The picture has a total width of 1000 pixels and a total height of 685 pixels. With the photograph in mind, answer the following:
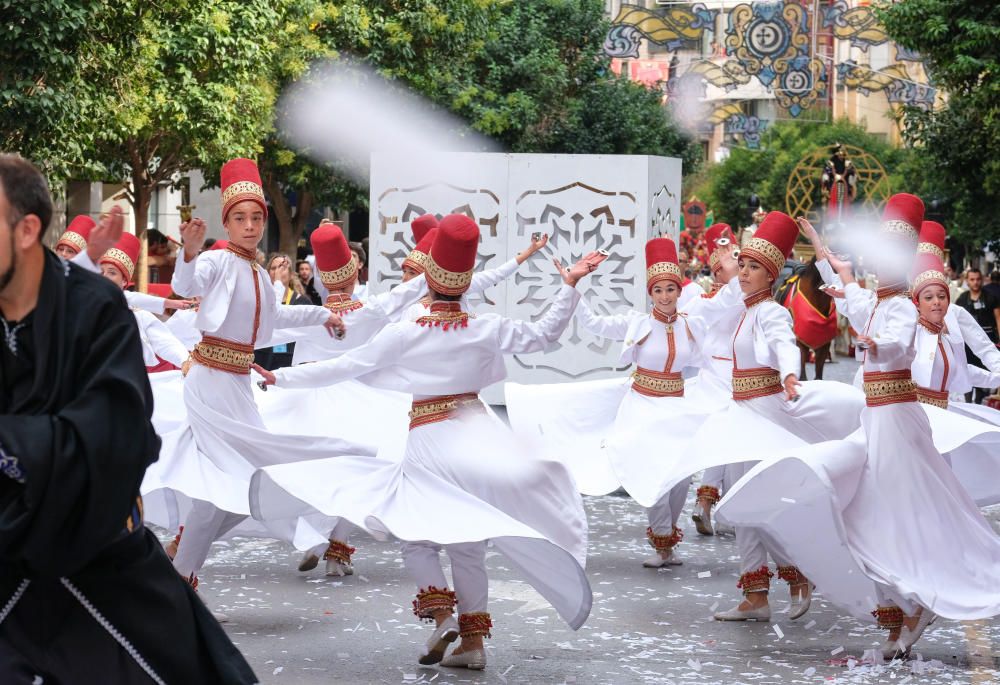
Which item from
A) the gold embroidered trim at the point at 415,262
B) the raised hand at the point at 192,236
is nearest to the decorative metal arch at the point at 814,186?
the gold embroidered trim at the point at 415,262

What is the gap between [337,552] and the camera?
9.27m

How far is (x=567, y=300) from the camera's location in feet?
24.7

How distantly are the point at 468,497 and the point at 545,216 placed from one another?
10.6m

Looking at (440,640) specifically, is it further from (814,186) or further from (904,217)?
(814,186)

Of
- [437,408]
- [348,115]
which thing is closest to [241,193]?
[437,408]

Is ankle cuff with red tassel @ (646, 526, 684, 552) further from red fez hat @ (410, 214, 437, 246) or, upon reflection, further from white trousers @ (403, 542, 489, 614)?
red fez hat @ (410, 214, 437, 246)

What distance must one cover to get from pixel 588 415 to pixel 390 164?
7.23 metres

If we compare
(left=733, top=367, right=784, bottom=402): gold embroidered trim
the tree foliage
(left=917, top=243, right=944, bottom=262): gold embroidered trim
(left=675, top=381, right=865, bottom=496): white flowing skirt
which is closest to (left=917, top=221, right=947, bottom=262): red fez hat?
(left=917, top=243, right=944, bottom=262): gold embroidered trim

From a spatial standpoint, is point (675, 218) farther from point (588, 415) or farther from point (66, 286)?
point (66, 286)

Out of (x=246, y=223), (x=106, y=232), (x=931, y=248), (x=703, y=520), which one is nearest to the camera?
(x=106, y=232)

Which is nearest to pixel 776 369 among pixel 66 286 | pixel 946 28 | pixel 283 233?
pixel 66 286

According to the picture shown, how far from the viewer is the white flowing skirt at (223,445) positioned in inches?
307

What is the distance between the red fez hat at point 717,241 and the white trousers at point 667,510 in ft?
7.48

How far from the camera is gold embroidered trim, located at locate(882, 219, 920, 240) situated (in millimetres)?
8055
